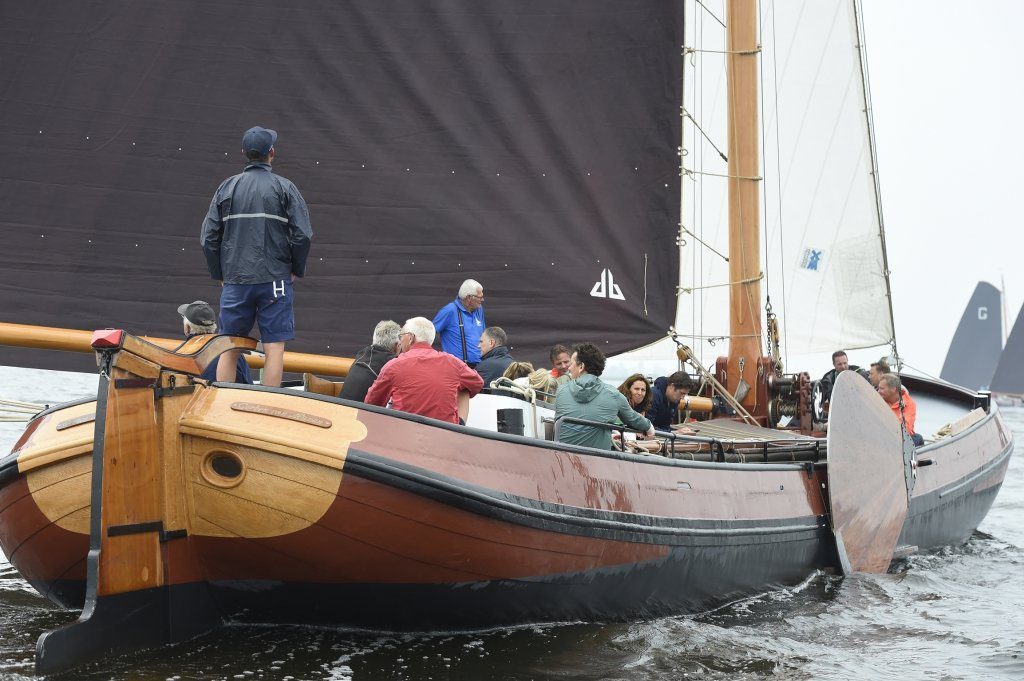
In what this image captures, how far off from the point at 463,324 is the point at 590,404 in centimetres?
151

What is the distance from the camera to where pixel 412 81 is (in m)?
8.34

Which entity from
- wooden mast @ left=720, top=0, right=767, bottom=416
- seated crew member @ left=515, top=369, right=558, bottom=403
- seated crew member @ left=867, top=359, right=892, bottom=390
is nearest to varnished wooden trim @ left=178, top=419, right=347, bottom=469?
seated crew member @ left=515, top=369, right=558, bottom=403

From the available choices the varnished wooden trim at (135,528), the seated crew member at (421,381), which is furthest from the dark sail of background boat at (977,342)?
the varnished wooden trim at (135,528)

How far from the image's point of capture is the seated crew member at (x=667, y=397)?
853 cm

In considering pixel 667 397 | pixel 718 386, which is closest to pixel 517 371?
pixel 667 397

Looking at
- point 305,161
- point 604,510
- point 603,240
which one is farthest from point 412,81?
point 604,510

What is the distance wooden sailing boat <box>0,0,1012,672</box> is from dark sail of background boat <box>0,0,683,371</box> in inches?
91.7

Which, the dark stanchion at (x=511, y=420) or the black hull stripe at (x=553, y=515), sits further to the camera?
the dark stanchion at (x=511, y=420)

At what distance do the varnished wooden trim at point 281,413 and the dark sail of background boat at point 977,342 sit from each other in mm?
56427

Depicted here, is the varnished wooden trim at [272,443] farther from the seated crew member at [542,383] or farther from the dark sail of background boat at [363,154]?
the dark sail of background boat at [363,154]

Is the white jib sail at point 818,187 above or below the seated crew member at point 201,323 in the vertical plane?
above

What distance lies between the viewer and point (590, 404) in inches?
249

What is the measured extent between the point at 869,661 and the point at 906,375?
681cm

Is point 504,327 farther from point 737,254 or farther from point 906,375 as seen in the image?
point 906,375
